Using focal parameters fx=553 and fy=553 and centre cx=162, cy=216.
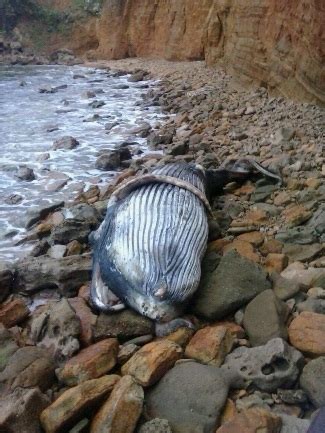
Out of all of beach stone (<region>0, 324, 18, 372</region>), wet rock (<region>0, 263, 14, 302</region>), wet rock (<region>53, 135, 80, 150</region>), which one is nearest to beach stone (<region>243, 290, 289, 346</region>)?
beach stone (<region>0, 324, 18, 372</region>)

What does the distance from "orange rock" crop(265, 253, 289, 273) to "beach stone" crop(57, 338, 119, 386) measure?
1177 millimetres

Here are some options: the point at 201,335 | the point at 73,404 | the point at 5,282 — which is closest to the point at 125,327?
the point at 201,335

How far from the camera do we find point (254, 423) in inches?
85.4

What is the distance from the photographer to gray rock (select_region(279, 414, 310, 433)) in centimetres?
221

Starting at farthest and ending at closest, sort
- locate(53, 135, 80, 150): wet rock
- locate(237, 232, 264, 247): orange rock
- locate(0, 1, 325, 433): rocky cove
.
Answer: locate(53, 135, 80, 150): wet rock → locate(237, 232, 264, 247): orange rock → locate(0, 1, 325, 433): rocky cove

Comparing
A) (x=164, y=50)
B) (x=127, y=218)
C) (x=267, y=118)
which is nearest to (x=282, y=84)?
(x=267, y=118)

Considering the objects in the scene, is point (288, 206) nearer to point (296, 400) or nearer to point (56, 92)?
point (296, 400)

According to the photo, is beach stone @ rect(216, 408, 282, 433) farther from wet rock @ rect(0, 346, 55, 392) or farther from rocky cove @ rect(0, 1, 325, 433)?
wet rock @ rect(0, 346, 55, 392)

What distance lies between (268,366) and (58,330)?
120 cm

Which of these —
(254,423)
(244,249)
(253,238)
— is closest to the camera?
(254,423)

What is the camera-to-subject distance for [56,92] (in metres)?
15.1

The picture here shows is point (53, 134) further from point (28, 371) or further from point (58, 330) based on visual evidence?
point (28, 371)

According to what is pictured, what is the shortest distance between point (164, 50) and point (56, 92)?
6180 millimetres

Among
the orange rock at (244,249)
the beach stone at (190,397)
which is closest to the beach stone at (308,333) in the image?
the beach stone at (190,397)
